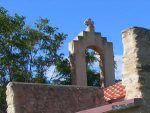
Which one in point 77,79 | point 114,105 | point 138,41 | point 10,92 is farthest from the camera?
point 77,79

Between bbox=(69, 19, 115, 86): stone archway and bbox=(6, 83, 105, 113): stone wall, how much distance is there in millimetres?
5710

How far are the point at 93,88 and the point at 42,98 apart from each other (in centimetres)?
176

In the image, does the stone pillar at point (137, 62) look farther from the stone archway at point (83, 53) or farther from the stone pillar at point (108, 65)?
the stone pillar at point (108, 65)

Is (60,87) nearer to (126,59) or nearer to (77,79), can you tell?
(126,59)

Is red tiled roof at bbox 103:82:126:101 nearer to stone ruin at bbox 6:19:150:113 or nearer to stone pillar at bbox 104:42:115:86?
stone ruin at bbox 6:19:150:113

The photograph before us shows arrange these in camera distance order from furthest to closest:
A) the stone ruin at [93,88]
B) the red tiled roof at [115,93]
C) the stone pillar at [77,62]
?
the stone pillar at [77,62]
the red tiled roof at [115,93]
the stone ruin at [93,88]

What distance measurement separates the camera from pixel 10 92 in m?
12.7

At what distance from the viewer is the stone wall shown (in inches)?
498

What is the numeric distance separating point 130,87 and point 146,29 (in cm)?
104

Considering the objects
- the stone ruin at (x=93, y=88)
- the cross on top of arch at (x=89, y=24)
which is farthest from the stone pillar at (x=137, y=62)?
the cross on top of arch at (x=89, y=24)

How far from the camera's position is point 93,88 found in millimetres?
13969

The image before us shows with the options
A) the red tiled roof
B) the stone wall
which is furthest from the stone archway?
the stone wall

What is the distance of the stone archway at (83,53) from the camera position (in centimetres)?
1930

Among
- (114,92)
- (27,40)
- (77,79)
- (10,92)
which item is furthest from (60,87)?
(27,40)
